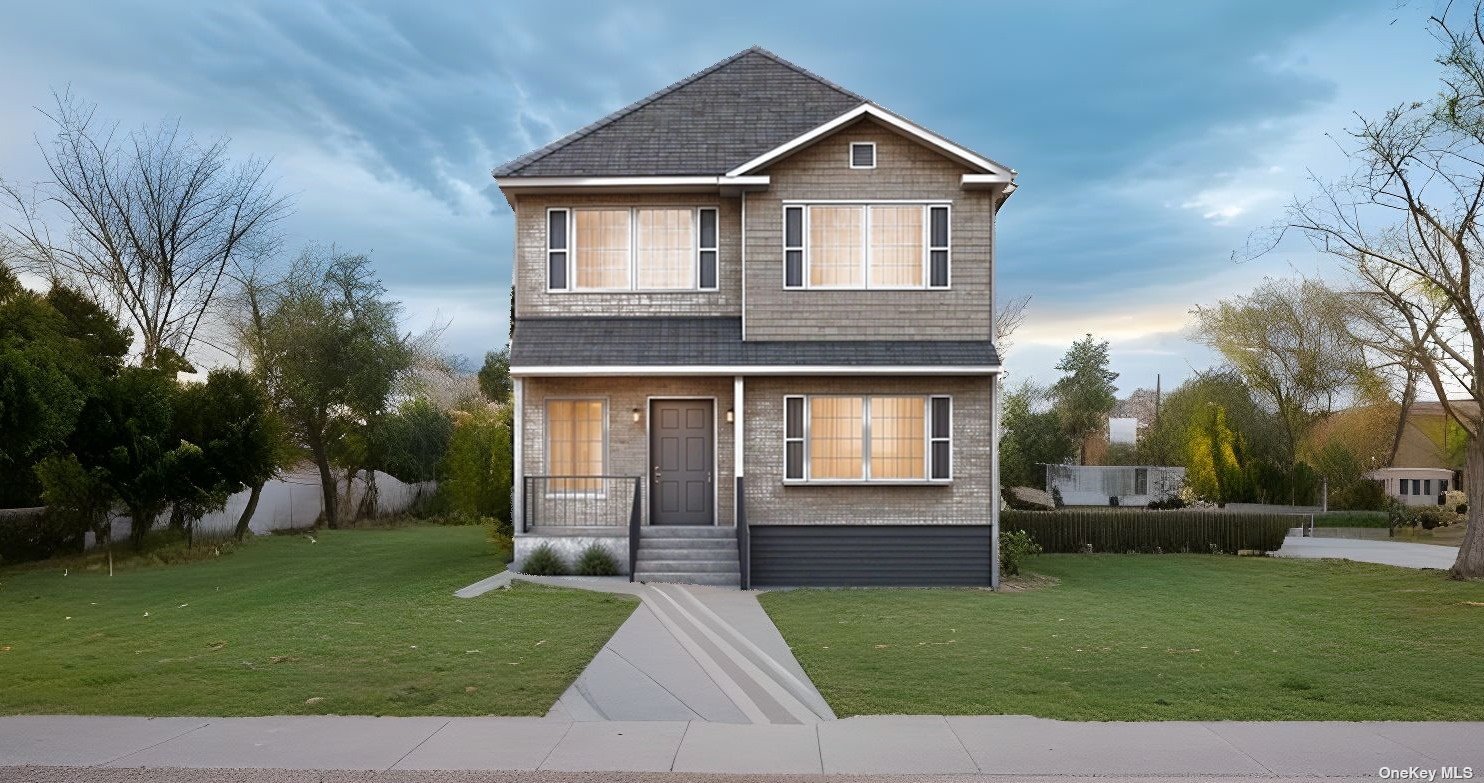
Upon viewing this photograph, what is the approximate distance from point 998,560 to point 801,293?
5.55 metres

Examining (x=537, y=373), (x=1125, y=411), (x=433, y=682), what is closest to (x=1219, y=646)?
(x=433, y=682)

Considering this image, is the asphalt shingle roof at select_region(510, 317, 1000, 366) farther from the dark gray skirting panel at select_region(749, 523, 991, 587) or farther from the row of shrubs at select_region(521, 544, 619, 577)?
the row of shrubs at select_region(521, 544, 619, 577)

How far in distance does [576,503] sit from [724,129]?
23.6 ft

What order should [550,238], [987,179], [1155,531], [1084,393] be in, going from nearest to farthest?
[987,179] < [550,238] < [1155,531] < [1084,393]

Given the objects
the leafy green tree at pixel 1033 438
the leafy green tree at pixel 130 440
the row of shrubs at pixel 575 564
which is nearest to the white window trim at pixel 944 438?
the row of shrubs at pixel 575 564

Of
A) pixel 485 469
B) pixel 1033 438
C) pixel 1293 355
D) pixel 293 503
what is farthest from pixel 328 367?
pixel 1293 355

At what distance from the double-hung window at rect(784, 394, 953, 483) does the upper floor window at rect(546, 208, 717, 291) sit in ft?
9.47

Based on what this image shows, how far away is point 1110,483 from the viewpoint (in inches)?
1831

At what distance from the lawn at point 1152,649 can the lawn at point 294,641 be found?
2725mm

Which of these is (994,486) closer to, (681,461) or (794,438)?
(794,438)

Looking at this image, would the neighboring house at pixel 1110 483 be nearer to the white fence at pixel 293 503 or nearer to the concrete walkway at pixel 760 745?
the white fence at pixel 293 503

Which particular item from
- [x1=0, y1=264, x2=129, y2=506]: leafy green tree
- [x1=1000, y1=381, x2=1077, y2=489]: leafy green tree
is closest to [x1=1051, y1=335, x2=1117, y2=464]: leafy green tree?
[x1=1000, y1=381, x2=1077, y2=489]: leafy green tree

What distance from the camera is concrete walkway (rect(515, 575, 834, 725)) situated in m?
8.58

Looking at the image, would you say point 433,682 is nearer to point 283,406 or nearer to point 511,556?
point 511,556
